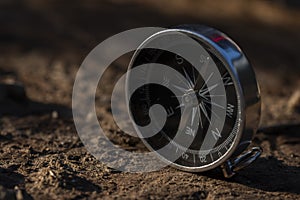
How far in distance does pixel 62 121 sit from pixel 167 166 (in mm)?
1485

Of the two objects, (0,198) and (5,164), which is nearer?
(0,198)

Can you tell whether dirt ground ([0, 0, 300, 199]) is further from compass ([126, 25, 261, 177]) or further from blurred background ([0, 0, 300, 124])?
compass ([126, 25, 261, 177])

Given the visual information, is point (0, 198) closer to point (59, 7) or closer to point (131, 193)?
point (131, 193)

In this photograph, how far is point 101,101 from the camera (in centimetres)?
600

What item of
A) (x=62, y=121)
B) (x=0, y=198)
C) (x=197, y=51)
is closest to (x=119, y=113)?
(x=62, y=121)

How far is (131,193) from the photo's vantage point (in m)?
3.75

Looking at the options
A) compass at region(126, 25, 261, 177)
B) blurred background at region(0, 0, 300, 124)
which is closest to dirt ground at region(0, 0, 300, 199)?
blurred background at region(0, 0, 300, 124)

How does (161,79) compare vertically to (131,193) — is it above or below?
above

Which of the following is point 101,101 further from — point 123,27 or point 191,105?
point 123,27

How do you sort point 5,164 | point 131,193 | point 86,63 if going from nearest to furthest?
point 131,193
point 5,164
point 86,63

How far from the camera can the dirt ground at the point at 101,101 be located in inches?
151

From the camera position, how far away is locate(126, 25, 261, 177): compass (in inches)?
143

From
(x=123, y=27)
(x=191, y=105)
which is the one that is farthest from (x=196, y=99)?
(x=123, y=27)

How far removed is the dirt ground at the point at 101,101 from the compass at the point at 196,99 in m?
0.19
